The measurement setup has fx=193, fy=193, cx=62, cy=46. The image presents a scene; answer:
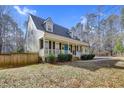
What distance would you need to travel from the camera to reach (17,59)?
7422 mm

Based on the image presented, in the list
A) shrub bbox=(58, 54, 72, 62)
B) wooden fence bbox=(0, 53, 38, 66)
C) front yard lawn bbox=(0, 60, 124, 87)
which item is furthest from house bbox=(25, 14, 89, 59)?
front yard lawn bbox=(0, 60, 124, 87)

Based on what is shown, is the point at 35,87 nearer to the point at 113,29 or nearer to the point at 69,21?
the point at 69,21

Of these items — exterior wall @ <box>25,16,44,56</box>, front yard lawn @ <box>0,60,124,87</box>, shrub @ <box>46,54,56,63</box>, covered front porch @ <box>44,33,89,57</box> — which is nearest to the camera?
front yard lawn @ <box>0,60,124,87</box>

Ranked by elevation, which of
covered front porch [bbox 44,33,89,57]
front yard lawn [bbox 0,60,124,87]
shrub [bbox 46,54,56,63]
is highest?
covered front porch [bbox 44,33,89,57]

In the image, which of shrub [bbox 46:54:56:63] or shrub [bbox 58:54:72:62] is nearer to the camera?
shrub [bbox 46:54:56:63]

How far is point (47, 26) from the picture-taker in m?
9.45

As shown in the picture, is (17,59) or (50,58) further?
(50,58)

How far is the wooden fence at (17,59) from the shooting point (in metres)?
7.12

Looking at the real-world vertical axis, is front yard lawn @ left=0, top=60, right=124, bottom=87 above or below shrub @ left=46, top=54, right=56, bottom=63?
below

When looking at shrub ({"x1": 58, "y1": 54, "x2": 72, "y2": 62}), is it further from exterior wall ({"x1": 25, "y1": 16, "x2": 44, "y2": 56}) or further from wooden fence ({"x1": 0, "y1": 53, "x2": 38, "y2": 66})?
wooden fence ({"x1": 0, "y1": 53, "x2": 38, "y2": 66})

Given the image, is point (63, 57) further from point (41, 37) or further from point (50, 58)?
point (41, 37)

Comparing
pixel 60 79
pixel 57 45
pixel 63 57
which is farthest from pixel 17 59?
pixel 57 45

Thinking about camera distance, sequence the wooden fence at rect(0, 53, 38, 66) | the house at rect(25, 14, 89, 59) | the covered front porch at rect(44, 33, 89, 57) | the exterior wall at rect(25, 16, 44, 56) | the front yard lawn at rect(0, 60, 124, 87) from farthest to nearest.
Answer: the covered front porch at rect(44, 33, 89, 57) < the exterior wall at rect(25, 16, 44, 56) < the house at rect(25, 14, 89, 59) < the wooden fence at rect(0, 53, 38, 66) < the front yard lawn at rect(0, 60, 124, 87)

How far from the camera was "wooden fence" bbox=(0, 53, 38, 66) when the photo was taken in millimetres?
7118
